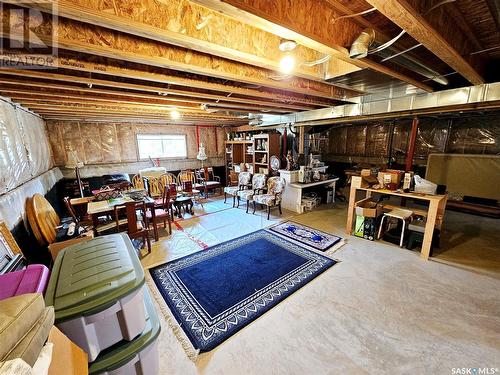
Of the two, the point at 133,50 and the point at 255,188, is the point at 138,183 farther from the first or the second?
the point at 133,50

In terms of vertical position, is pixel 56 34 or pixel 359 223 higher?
pixel 56 34

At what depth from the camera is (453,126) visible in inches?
203

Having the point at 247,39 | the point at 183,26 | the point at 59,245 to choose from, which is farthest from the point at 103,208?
the point at 247,39

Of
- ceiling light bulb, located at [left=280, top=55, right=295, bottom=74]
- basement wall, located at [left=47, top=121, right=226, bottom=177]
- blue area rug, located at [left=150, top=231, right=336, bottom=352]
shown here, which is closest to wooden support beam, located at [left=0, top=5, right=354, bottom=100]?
ceiling light bulb, located at [left=280, top=55, right=295, bottom=74]

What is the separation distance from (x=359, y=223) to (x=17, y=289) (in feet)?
13.4

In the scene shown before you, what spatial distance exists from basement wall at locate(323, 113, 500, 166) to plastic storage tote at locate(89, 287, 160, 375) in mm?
7172

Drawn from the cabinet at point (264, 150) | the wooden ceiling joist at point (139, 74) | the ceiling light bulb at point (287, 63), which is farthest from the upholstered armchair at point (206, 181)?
the ceiling light bulb at point (287, 63)

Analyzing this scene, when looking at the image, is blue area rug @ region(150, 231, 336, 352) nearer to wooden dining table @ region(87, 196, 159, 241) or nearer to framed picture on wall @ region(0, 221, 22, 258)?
wooden dining table @ region(87, 196, 159, 241)

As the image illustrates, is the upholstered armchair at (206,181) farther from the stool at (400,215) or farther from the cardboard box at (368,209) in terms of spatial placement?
the stool at (400,215)

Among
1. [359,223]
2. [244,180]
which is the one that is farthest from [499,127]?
[244,180]

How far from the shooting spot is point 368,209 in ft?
11.3

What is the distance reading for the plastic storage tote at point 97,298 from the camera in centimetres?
→ 102

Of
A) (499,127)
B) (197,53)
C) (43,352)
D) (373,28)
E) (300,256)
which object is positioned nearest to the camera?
(43,352)

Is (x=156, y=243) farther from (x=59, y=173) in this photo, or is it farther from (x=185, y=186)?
(x=59, y=173)
